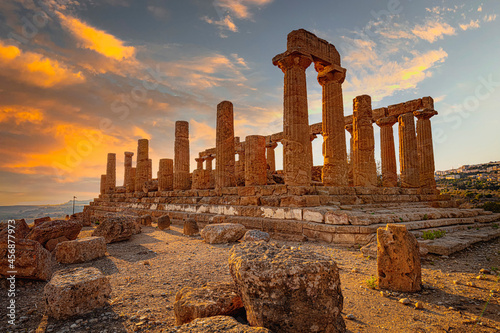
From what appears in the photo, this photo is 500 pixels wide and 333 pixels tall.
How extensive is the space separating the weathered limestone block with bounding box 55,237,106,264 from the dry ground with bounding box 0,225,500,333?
0.86 ft

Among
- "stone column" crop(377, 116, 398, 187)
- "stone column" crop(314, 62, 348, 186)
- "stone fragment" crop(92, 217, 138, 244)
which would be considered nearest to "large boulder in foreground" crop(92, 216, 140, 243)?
"stone fragment" crop(92, 217, 138, 244)

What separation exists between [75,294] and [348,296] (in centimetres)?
328

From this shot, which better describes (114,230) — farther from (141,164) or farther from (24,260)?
(141,164)

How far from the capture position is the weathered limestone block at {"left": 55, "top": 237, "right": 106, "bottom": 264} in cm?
546

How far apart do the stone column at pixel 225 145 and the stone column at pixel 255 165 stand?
116 centimetres

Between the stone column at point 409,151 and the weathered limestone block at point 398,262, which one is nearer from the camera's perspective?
the weathered limestone block at point 398,262

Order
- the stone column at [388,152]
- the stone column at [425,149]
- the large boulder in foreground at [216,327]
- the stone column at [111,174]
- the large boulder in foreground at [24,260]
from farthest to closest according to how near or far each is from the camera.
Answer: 1. the stone column at [111,174]
2. the stone column at [425,149]
3. the stone column at [388,152]
4. the large boulder in foreground at [24,260]
5. the large boulder in foreground at [216,327]

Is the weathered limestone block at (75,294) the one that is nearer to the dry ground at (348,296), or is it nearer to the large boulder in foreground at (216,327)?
the dry ground at (348,296)

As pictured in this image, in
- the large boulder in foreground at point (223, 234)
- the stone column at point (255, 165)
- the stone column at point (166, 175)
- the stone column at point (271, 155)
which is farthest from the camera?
the stone column at point (271, 155)

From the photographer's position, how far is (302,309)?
213cm

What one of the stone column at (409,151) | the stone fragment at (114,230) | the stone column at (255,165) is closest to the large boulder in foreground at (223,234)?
the stone fragment at (114,230)

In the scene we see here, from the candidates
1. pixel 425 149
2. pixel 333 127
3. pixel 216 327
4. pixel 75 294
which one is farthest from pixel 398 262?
pixel 425 149

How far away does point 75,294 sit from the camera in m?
2.89

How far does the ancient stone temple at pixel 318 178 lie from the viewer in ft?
25.1
